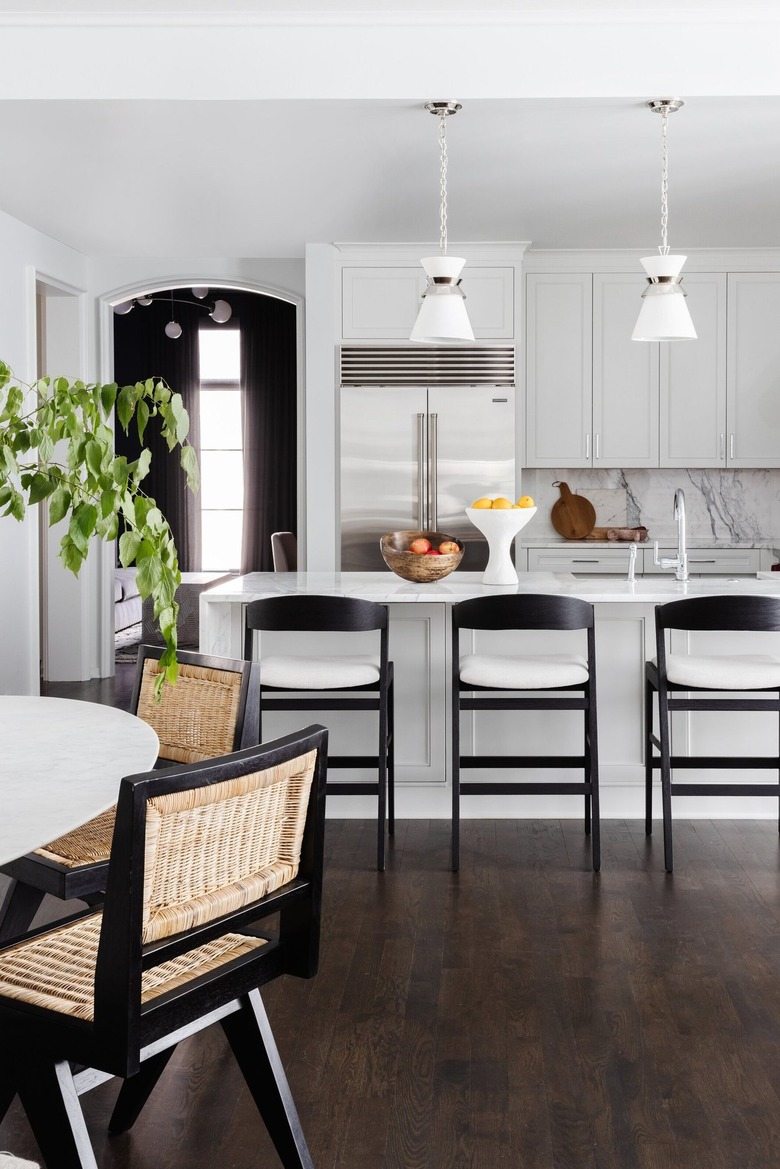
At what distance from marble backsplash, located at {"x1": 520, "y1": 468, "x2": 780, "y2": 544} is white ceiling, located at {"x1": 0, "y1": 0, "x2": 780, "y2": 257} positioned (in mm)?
1394

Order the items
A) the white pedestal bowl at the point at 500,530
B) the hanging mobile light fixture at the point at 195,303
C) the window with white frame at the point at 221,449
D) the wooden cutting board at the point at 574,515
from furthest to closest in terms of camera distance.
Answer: the window with white frame at the point at 221,449, the hanging mobile light fixture at the point at 195,303, the wooden cutting board at the point at 574,515, the white pedestal bowl at the point at 500,530

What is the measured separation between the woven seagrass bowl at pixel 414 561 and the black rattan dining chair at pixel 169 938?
90.7 inches

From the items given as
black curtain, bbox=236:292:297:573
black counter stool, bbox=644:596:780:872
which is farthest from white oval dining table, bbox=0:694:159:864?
black curtain, bbox=236:292:297:573

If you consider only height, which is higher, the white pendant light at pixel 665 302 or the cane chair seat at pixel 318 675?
the white pendant light at pixel 665 302

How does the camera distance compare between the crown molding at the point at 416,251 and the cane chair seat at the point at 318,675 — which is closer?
the cane chair seat at the point at 318,675

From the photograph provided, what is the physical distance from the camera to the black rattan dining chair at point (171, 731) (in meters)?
1.94

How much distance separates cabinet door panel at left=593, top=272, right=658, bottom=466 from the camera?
6.18 m

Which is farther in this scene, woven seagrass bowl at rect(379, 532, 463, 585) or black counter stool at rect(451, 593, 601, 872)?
woven seagrass bowl at rect(379, 532, 463, 585)

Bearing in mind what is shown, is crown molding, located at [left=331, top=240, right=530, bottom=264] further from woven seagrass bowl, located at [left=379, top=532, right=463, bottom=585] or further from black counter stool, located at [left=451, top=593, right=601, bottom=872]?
black counter stool, located at [left=451, top=593, right=601, bottom=872]

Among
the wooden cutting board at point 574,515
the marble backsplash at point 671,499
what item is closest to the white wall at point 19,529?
the marble backsplash at point 671,499

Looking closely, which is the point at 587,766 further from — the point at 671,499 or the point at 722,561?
the point at 671,499

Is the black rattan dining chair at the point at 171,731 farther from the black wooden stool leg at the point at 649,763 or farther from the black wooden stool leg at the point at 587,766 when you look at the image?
the black wooden stool leg at the point at 649,763

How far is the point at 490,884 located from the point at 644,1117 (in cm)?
129

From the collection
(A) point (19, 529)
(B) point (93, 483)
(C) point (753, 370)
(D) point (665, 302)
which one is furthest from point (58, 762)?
(C) point (753, 370)
